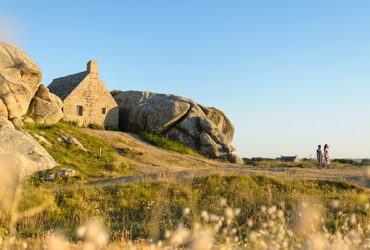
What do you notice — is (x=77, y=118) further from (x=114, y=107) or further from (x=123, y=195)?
(x=123, y=195)

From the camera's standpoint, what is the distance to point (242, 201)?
36.1 ft

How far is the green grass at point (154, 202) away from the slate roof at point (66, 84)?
22143 millimetres

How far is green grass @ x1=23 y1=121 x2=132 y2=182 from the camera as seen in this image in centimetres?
1883

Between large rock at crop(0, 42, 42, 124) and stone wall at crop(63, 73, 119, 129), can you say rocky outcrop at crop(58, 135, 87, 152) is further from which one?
stone wall at crop(63, 73, 119, 129)

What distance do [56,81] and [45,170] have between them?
24093 mm

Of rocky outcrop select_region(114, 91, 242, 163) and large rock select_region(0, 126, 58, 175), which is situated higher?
rocky outcrop select_region(114, 91, 242, 163)

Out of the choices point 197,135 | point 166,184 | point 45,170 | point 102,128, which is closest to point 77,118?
point 102,128

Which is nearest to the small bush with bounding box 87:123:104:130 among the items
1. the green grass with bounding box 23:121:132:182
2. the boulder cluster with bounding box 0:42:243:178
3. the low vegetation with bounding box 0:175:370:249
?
the boulder cluster with bounding box 0:42:243:178

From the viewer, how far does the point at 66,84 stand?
33781 millimetres

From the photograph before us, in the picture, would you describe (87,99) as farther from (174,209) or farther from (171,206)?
(174,209)

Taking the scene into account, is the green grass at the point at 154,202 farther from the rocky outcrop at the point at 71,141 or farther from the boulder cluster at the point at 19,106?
the rocky outcrop at the point at 71,141

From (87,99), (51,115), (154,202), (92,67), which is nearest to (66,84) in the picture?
(92,67)

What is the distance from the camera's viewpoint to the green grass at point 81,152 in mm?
18831

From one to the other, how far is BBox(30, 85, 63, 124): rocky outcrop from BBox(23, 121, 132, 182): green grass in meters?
0.72
